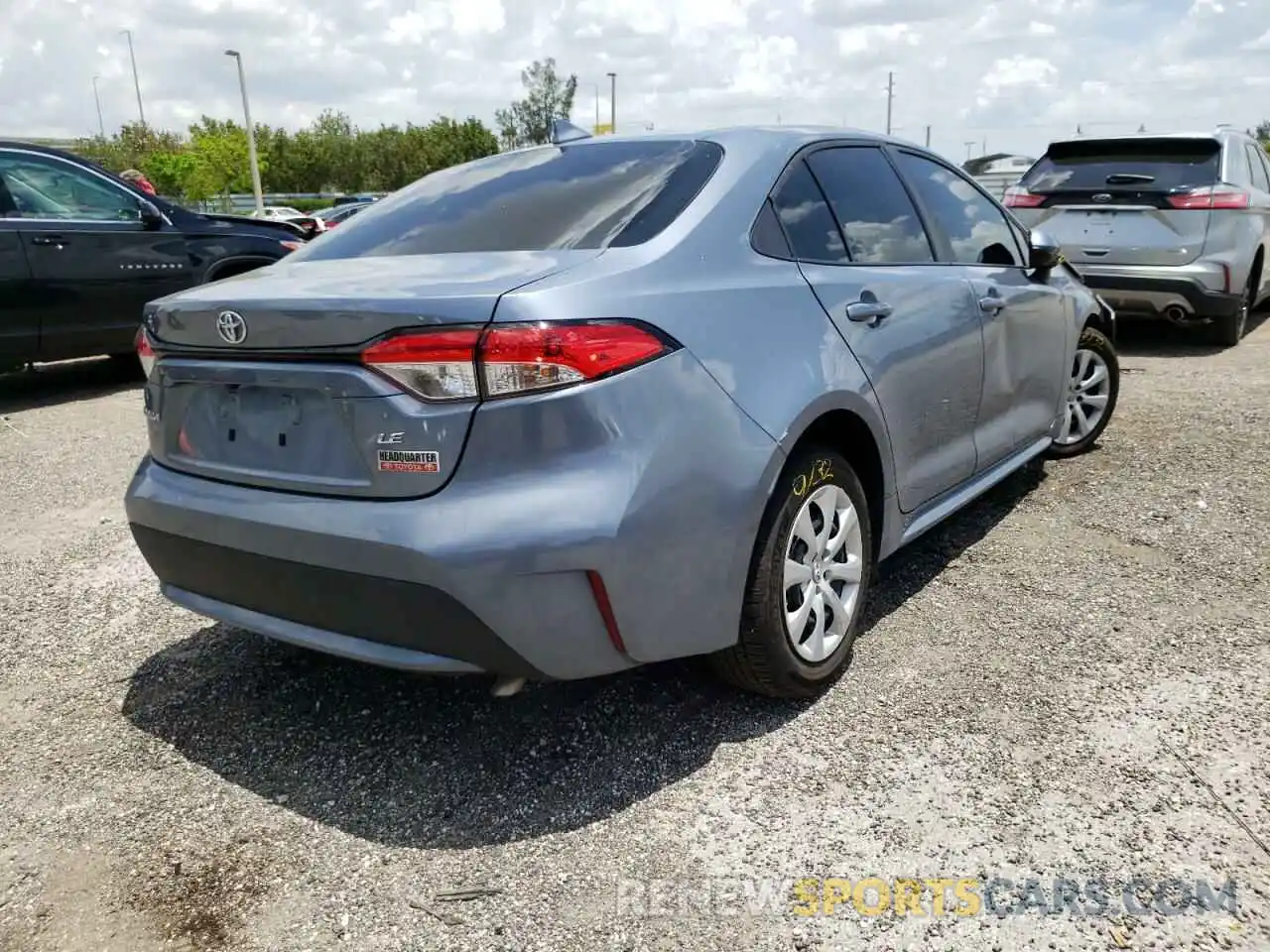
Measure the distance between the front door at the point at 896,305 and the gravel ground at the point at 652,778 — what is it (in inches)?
23.2

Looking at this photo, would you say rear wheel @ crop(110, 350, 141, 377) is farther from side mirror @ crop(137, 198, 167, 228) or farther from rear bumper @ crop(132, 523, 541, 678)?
rear bumper @ crop(132, 523, 541, 678)

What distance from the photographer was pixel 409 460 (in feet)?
7.27

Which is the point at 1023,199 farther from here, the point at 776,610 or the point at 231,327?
the point at 231,327

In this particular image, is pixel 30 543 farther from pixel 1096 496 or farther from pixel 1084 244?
pixel 1084 244

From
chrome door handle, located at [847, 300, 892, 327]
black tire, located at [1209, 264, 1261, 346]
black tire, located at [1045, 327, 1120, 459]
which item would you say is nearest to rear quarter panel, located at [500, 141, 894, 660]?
chrome door handle, located at [847, 300, 892, 327]

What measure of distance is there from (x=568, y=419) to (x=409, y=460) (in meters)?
0.36

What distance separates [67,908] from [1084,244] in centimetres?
768

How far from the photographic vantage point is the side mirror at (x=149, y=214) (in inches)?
295

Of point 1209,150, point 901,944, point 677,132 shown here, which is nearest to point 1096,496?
point 677,132

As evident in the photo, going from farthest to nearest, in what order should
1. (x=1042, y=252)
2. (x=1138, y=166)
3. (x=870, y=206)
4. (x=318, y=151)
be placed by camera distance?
(x=318, y=151)
(x=1138, y=166)
(x=1042, y=252)
(x=870, y=206)

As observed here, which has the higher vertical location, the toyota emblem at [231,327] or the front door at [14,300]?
the toyota emblem at [231,327]

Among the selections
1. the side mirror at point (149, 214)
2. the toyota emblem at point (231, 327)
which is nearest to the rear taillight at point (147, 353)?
the toyota emblem at point (231, 327)

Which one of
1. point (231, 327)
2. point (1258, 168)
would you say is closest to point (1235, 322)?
point (1258, 168)

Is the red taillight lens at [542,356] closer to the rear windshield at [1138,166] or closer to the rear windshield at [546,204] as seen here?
the rear windshield at [546,204]
